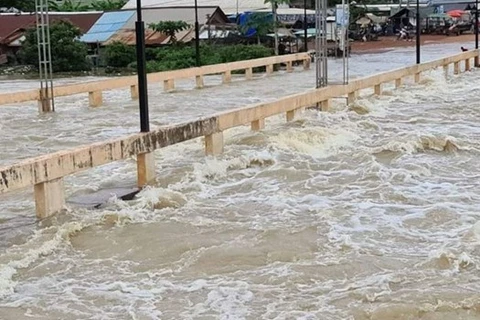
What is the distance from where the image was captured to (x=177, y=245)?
287 inches

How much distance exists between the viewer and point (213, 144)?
36.9 feet

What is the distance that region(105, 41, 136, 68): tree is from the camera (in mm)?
36188

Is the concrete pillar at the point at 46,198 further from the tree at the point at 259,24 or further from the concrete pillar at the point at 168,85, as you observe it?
the tree at the point at 259,24

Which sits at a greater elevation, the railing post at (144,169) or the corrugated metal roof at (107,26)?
the corrugated metal roof at (107,26)

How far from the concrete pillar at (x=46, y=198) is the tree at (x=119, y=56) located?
1117 inches

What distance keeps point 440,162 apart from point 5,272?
6276 mm

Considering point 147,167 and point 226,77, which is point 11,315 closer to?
point 147,167

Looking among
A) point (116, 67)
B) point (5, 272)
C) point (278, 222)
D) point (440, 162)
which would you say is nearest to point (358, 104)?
point (440, 162)

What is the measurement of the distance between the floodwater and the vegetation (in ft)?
63.4

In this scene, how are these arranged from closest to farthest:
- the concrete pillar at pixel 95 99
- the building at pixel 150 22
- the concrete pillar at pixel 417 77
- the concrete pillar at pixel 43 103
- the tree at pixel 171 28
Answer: the concrete pillar at pixel 43 103 → the concrete pillar at pixel 95 99 → the concrete pillar at pixel 417 77 → the tree at pixel 171 28 → the building at pixel 150 22

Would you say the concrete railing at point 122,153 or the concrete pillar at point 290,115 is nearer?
the concrete railing at point 122,153

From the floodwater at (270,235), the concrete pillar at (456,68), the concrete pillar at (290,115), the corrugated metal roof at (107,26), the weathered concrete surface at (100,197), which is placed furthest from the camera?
the corrugated metal roof at (107,26)

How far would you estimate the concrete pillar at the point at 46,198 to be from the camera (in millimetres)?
8047

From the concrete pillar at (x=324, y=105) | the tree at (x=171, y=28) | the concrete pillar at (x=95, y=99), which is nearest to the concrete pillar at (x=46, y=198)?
the concrete pillar at (x=324, y=105)
